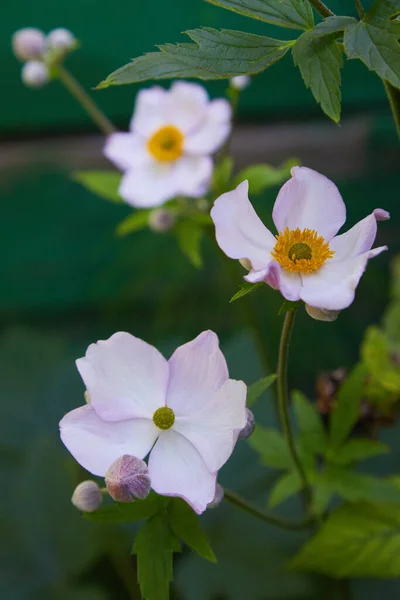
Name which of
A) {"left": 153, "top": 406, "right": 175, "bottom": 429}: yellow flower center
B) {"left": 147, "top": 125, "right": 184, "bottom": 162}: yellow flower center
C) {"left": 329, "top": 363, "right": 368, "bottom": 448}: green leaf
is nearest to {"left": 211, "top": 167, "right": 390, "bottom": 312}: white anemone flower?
{"left": 153, "top": 406, "right": 175, "bottom": 429}: yellow flower center

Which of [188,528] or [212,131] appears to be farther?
[212,131]

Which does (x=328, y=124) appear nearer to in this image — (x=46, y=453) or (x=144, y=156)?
(x=144, y=156)

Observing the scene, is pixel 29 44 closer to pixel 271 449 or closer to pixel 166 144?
pixel 166 144

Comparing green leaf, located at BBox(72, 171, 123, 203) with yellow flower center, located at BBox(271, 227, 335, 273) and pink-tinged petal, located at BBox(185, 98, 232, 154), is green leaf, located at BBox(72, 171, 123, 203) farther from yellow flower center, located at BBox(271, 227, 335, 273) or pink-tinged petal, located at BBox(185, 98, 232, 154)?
A: yellow flower center, located at BBox(271, 227, 335, 273)

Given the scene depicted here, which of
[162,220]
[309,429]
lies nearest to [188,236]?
[162,220]

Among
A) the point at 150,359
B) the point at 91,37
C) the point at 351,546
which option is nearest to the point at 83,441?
the point at 150,359

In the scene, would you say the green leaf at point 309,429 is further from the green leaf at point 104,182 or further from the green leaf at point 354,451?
the green leaf at point 104,182

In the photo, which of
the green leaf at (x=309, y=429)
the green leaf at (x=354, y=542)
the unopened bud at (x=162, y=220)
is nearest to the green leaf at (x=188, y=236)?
the unopened bud at (x=162, y=220)
